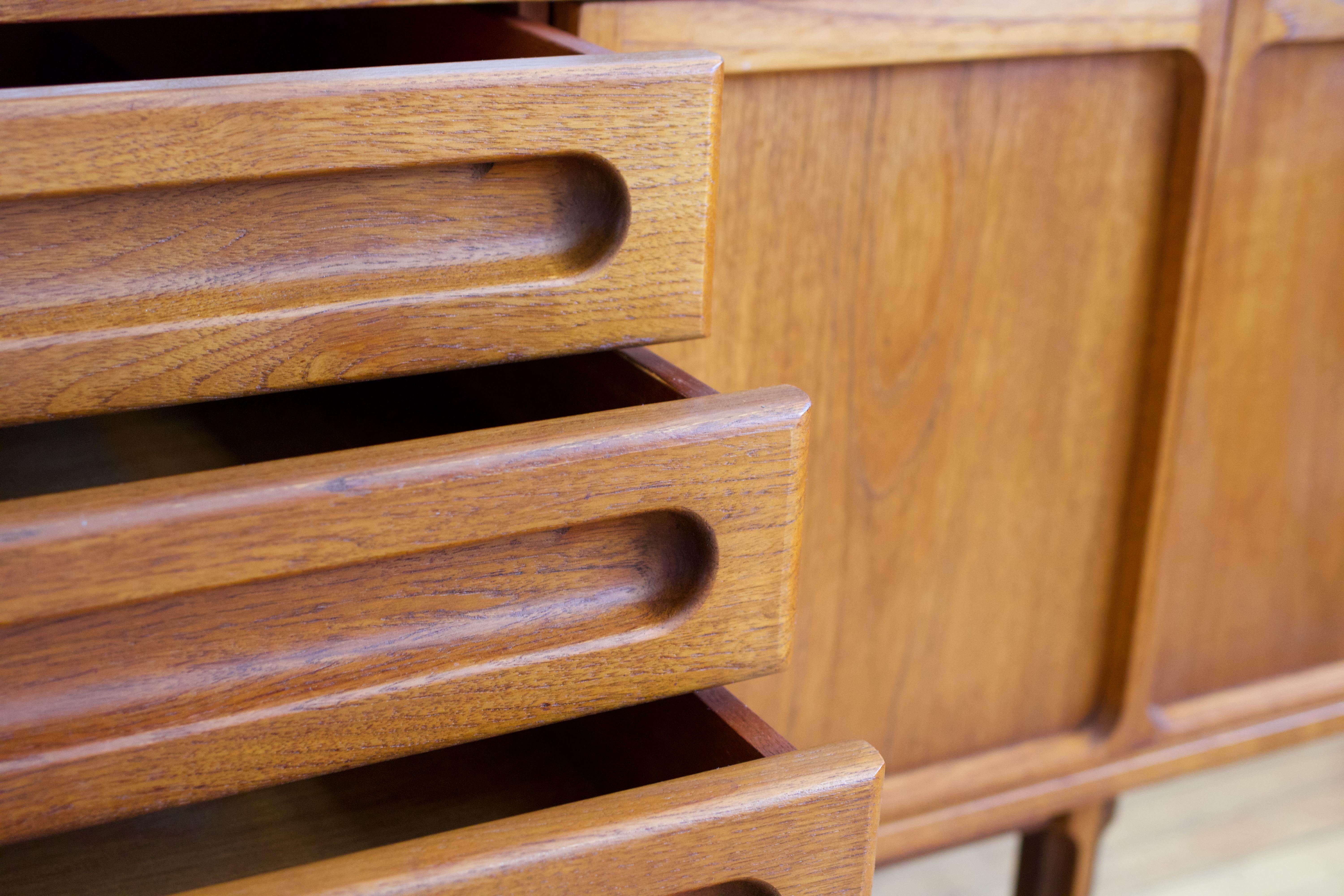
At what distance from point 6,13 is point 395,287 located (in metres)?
0.12

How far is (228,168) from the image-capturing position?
285mm

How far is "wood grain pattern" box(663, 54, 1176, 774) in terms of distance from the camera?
56 centimetres

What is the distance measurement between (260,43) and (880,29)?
0.27 metres

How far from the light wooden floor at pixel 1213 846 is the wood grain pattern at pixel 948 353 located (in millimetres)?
333

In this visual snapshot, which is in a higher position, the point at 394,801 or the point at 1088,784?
the point at 394,801

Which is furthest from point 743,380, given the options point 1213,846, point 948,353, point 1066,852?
point 1213,846

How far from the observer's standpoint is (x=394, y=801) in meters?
0.42

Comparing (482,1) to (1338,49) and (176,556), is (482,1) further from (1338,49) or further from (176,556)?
(1338,49)

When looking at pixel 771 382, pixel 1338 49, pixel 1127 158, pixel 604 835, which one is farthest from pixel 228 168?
pixel 1338 49

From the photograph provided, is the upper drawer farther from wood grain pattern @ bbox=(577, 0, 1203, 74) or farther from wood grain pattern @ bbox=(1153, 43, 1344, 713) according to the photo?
wood grain pattern @ bbox=(1153, 43, 1344, 713)

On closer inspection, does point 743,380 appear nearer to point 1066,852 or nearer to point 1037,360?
point 1037,360

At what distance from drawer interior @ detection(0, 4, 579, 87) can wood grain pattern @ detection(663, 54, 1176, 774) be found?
13cm

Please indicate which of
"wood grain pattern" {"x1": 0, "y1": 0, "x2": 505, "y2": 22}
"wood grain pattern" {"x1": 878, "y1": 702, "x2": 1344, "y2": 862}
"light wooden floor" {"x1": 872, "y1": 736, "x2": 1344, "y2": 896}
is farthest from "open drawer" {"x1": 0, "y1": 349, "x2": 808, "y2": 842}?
"light wooden floor" {"x1": 872, "y1": 736, "x2": 1344, "y2": 896}

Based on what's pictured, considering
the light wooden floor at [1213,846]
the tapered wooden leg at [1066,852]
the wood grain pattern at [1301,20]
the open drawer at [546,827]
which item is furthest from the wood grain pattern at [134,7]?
the light wooden floor at [1213,846]
